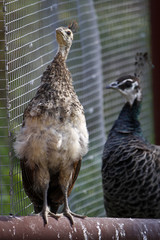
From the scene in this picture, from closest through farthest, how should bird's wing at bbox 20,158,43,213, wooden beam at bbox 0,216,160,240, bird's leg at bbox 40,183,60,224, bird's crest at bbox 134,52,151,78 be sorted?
wooden beam at bbox 0,216,160,240
bird's leg at bbox 40,183,60,224
bird's wing at bbox 20,158,43,213
bird's crest at bbox 134,52,151,78

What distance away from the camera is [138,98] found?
410cm

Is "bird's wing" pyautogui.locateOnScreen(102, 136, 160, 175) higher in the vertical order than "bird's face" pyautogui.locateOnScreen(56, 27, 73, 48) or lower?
lower

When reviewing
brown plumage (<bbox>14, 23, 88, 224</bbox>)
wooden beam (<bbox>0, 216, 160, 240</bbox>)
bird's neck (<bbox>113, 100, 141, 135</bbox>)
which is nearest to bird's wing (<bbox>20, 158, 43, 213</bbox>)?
brown plumage (<bbox>14, 23, 88, 224</bbox>)

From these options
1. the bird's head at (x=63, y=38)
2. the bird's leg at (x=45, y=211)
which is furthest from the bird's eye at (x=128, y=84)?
the bird's leg at (x=45, y=211)

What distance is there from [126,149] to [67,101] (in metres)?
0.98

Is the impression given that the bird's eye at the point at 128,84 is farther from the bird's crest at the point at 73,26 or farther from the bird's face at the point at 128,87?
the bird's crest at the point at 73,26

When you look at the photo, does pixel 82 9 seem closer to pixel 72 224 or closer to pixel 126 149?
pixel 126 149

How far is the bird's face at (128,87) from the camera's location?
4031 millimetres

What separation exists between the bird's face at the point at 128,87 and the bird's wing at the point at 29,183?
124cm

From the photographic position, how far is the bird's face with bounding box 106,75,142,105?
4.03m

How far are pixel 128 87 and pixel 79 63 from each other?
0.48 m

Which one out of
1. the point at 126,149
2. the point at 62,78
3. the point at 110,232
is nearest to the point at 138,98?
the point at 126,149

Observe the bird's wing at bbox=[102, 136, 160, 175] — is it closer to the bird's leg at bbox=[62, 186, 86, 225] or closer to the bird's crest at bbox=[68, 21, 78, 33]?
the bird's leg at bbox=[62, 186, 86, 225]

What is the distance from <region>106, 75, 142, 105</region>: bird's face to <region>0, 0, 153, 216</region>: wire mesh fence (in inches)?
13.3
